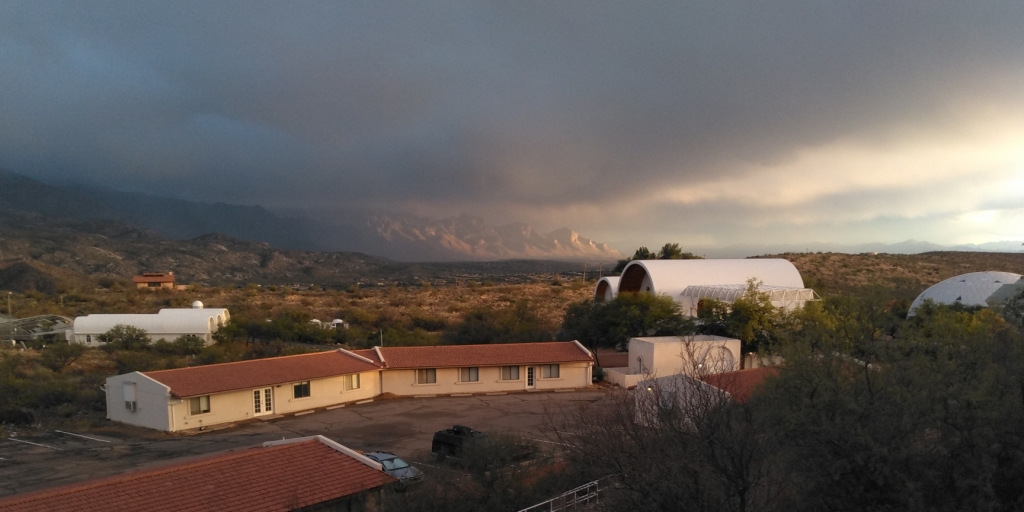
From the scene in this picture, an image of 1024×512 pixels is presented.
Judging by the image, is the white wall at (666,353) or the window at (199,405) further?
the white wall at (666,353)

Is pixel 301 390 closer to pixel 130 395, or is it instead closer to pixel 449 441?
pixel 130 395

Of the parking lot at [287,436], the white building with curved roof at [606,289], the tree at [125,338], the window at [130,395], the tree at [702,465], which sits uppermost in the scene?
the white building with curved roof at [606,289]

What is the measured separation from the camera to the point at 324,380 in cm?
3008

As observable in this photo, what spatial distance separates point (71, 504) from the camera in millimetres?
11914

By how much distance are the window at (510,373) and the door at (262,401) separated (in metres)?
12.5

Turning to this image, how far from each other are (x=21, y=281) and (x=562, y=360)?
8265 cm

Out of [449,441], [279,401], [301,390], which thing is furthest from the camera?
[301,390]

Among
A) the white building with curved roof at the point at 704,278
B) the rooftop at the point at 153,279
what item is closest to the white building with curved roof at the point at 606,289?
the white building with curved roof at the point at 704,278

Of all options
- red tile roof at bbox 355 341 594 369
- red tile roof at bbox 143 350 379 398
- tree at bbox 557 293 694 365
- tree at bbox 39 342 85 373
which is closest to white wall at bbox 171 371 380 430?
red tile roof at bbox 143 350 379 398

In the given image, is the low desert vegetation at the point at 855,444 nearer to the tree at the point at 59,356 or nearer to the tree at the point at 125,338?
the tree at the point at 59,356

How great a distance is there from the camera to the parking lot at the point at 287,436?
20.5 metres

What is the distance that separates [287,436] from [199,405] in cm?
508

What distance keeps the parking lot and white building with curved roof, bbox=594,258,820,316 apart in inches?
765

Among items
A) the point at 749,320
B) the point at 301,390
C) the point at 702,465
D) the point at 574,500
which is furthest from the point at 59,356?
the point at 749,320
